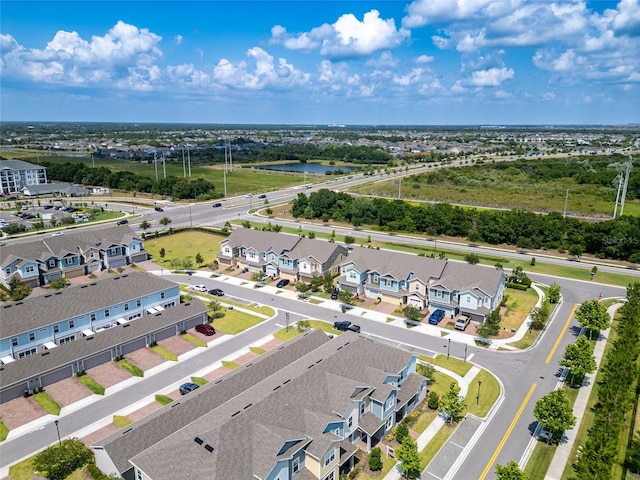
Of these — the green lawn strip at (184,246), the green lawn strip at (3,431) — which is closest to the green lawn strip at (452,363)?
the green lawn strip at (3,431)

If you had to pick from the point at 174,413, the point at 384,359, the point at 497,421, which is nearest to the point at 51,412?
the point at 174,413

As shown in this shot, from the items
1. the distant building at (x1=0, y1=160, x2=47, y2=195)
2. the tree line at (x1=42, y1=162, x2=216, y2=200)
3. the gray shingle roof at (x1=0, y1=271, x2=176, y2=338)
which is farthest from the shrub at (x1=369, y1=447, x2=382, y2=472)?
the distant building at (x1=0, y1=160, x2=47, y2=195)

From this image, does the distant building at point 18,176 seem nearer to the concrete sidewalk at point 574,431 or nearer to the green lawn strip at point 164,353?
the green lawn strip at point 164,353

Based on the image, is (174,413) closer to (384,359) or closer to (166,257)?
(384,359)

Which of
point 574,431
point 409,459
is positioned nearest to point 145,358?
point 409,459

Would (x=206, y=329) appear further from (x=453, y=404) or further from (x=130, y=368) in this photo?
(x=453, y=404)

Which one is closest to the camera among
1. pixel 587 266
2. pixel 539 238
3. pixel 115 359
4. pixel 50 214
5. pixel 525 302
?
pixel 115 359
